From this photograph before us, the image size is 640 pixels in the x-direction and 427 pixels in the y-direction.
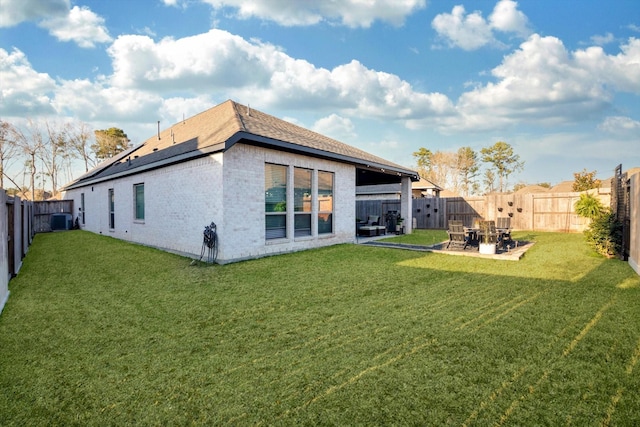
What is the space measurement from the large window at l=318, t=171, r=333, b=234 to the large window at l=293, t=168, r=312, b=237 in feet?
1.77

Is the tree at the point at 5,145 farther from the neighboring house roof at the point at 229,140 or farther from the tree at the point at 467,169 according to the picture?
the tree at the point at 467,169

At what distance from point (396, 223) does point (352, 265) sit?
8.55 m

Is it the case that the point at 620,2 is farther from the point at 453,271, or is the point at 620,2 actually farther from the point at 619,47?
the point at 453,271

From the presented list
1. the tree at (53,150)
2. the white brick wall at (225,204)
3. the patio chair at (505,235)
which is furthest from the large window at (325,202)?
the tree at (53,150)

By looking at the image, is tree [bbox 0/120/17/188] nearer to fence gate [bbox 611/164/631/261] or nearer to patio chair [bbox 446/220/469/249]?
patio chair [bbox 446/220/469/249]

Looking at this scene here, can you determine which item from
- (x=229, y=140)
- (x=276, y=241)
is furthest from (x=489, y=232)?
(x=229, y=140)

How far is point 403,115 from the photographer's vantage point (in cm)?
2588

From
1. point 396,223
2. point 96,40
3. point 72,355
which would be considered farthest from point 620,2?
point 96,40

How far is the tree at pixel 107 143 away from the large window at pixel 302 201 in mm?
34363

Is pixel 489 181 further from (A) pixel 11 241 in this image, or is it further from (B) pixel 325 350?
(A) pixel 11 241

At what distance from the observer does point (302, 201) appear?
33.2 ft

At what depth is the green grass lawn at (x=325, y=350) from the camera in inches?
89.2

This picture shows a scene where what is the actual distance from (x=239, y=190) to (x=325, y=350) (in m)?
5.79

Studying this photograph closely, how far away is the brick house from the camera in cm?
805
